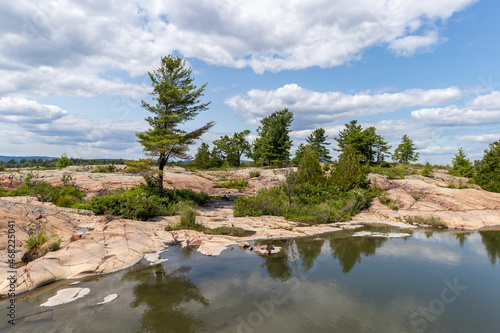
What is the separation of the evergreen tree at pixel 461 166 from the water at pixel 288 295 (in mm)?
33753

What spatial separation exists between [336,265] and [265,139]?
38363mm

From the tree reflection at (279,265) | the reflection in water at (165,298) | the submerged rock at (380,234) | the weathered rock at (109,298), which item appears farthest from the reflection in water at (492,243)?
the weathered rock at (109,298)

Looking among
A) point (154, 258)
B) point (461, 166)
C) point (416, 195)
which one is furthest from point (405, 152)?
point (154, 258)

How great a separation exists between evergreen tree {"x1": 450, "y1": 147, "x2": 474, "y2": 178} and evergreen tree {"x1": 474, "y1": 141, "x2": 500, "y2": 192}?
10995mm

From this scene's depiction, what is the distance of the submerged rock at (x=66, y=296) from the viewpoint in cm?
692

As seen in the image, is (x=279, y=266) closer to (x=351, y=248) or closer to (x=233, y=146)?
(x=351, y=248)

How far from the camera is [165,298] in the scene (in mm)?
7367

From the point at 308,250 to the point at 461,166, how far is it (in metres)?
42.3

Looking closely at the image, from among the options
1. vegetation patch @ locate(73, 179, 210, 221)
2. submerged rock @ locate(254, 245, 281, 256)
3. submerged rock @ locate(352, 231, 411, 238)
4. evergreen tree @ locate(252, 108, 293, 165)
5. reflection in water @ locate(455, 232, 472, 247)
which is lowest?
reflection in water @ locate(455, 232, 472, 247)

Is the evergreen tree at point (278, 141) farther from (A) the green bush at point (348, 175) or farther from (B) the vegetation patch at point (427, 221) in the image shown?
(B) the vegetation patch at point (427, 221)

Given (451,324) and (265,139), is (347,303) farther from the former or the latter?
(265,139)

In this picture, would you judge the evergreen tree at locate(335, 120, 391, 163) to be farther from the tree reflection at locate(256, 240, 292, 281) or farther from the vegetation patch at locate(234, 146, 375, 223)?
the tree reflection at locate(256, 240, 292, 281)

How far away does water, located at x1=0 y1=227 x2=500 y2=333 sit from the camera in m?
6.21

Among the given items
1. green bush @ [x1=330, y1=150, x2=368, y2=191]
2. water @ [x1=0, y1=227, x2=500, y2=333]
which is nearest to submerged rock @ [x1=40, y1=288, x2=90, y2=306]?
water @ [x1=0, y1=227, x2=500, y2=333]
